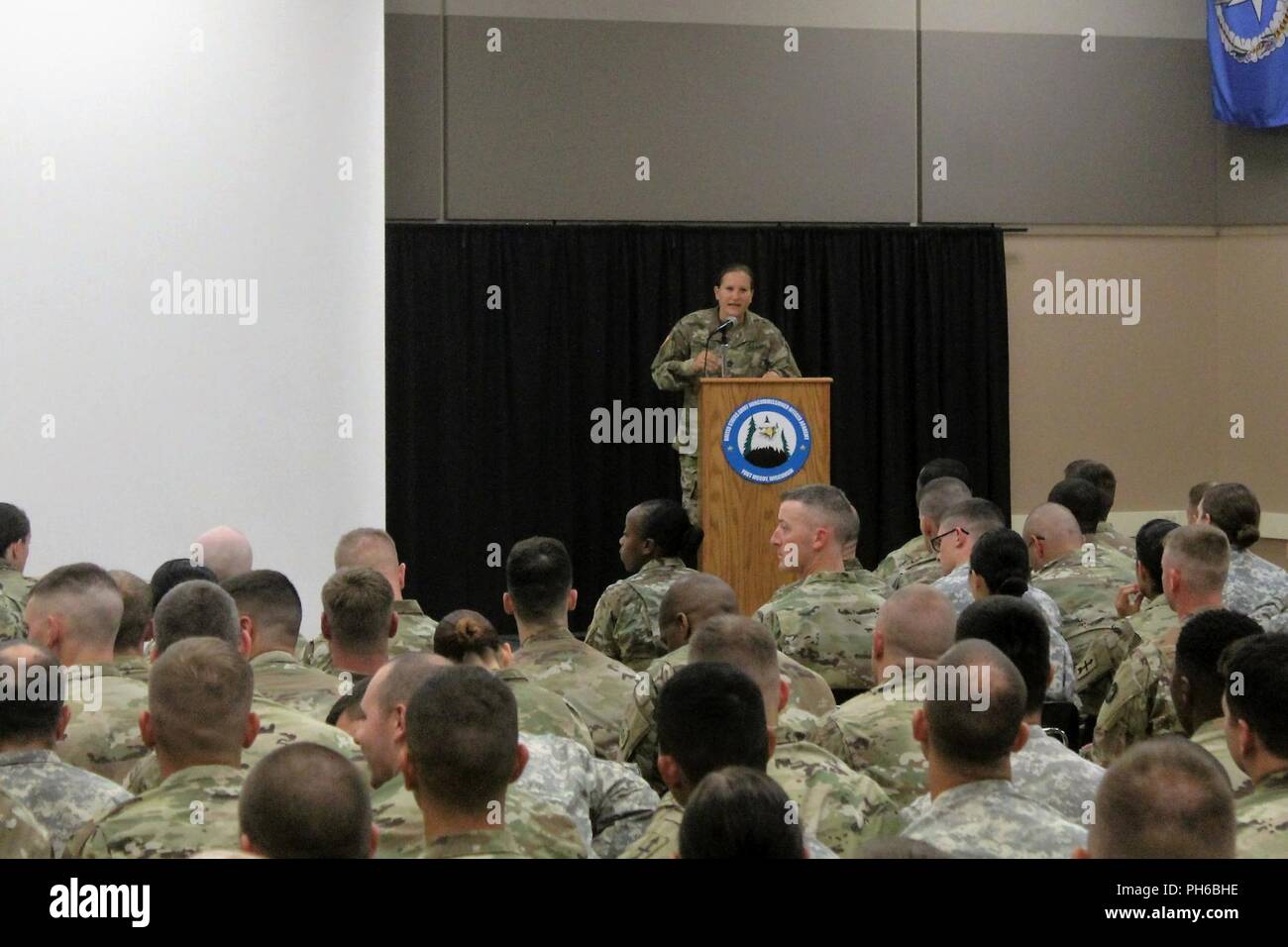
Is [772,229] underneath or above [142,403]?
above

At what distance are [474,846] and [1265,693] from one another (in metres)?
1.40

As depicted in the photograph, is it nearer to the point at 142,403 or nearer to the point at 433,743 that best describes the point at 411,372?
the point at 142,403

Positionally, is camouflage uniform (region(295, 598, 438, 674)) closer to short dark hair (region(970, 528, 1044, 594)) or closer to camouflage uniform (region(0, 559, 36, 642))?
camouflage uniform (region(0, 559, 36, 642))

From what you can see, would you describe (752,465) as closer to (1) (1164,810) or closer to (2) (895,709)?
(2) (895,709)

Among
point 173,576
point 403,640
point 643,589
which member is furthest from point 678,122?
point 173,576

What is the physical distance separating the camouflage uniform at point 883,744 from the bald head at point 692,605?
63 centimetres

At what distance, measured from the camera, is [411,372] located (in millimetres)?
8516

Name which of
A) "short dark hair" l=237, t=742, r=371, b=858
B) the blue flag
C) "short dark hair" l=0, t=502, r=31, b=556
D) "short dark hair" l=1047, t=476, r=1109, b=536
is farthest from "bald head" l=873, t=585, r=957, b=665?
the blue flag

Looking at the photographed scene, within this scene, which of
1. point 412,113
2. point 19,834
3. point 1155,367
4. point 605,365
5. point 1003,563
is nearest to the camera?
point 19,834

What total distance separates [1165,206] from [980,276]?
1277mm

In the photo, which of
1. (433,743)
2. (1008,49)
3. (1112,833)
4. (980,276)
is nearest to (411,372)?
(980,276)

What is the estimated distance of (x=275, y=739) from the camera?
122 inches
